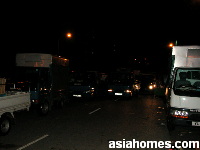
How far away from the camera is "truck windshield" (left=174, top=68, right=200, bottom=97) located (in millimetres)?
8297

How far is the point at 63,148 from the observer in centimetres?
685

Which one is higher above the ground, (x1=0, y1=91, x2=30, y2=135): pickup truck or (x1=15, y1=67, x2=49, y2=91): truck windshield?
(x1=15, y1=67, x2=49, y2=91): truck windshield

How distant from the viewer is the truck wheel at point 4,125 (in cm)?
814

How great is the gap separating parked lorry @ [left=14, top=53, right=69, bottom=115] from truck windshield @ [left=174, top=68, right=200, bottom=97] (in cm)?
588

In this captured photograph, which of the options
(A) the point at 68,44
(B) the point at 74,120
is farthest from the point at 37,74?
(A) the point at 68,44

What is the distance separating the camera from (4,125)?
8.34 meters

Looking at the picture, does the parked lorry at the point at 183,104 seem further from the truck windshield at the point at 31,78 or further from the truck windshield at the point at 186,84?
the truck windshield at the point at 31,78

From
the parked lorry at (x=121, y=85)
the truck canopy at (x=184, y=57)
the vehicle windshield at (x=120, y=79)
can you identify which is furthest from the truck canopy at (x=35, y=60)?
the vehicle windshield at (x=120, y=79)

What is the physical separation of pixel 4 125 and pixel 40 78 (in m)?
4.22

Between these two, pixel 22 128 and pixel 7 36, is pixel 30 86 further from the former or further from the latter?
pixel 7 36

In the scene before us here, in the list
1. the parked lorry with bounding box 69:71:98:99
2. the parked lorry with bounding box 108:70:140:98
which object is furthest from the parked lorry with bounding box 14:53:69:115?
the parked lorry with bounding box 108:70:140:98

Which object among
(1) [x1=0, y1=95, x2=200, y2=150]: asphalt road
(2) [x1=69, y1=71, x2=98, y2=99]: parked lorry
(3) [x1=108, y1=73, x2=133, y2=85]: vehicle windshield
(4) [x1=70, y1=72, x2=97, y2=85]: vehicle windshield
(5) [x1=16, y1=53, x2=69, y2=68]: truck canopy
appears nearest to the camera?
(1) [x1=0, y1=95, x2=200, y2=150]: asphalt road

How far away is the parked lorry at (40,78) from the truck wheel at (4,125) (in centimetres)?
276

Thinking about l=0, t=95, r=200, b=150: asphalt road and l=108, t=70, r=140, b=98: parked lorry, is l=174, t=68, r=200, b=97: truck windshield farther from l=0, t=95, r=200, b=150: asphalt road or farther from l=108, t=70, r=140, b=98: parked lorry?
l=108, t=70, r=140, b=98: parked lorry
